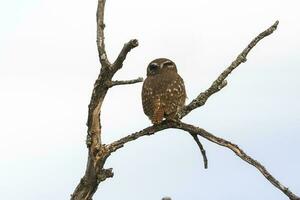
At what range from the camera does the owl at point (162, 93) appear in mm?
9172

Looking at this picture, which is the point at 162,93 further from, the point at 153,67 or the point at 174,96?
the point at 153,67

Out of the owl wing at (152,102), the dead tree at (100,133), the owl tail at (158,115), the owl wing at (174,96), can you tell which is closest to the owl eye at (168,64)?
the owl wing at (174,96)

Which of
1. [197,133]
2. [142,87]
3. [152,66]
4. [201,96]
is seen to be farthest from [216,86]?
[152,66]

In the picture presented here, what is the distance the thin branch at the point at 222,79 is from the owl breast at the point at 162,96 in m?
0.45

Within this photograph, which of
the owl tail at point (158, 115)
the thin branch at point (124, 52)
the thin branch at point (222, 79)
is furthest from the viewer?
the owl tail at point (158, 115)

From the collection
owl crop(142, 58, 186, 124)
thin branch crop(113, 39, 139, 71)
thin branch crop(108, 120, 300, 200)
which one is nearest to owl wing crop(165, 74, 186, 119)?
owl crop(142, 58, 186, 124)

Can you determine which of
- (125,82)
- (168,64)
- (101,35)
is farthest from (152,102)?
(101,35)

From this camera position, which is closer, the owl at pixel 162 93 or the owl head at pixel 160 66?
the owl at pixel 162 93

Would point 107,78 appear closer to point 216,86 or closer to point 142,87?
point 216,86

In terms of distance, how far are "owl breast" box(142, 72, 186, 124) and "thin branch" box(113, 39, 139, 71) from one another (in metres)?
1.90

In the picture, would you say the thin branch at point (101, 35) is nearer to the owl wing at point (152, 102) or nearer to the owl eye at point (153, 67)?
the owl wing at point (152, 102)

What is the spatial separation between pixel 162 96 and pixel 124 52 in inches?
119

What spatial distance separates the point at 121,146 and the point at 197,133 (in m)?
1.22

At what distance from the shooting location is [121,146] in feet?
24.7
